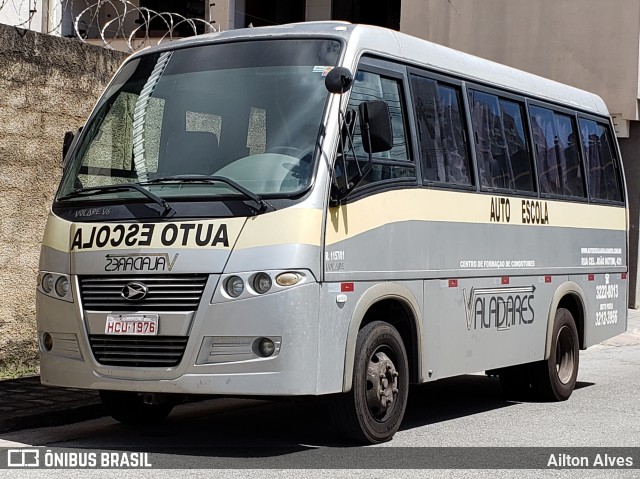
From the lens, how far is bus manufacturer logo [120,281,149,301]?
8.07 meters

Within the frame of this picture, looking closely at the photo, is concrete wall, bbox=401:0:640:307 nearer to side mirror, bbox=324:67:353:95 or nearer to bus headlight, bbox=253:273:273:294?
side mirror, bbox=324:67:353:95

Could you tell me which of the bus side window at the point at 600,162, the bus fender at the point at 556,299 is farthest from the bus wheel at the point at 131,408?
the bus side window at the point at 600,162

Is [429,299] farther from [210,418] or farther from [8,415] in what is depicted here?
[8,415]

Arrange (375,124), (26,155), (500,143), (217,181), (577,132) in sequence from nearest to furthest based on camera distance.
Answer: (217,181) → (375,124) → (500,143) → (26,155) → (577,132)

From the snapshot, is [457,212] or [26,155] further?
[26,155]

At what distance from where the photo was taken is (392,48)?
912 centimetres

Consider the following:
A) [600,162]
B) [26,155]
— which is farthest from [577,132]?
[26,155]

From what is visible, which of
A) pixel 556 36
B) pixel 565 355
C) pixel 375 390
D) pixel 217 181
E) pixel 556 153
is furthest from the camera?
pixel 556 36

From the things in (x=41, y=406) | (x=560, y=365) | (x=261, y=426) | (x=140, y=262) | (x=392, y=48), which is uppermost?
(x=392, y=48)

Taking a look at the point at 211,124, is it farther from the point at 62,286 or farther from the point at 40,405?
the point at 40,405

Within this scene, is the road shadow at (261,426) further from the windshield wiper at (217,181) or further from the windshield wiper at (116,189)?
the windshield wiper at (116,189)

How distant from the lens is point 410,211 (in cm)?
906

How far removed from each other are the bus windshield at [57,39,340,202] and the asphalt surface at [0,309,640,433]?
1.74 metres

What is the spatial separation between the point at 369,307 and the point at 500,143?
2.83 meters
